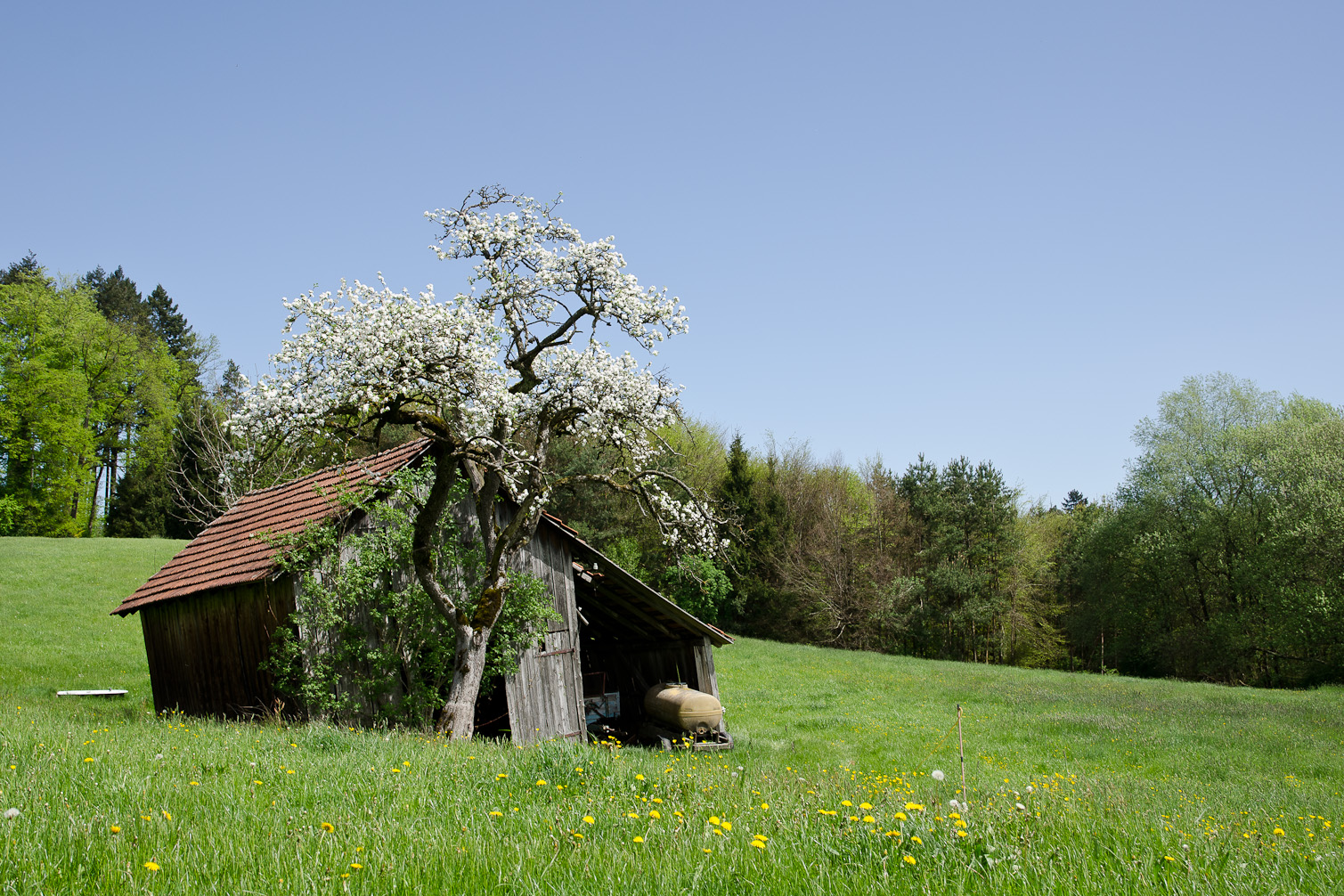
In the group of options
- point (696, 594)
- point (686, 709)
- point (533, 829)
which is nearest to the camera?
point (533, 829)

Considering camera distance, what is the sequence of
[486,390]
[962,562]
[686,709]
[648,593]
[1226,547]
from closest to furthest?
[486,390]
[686,709]
[648,593]
[1226,547]
[962,562]

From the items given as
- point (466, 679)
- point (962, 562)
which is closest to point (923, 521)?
point (962, 562)

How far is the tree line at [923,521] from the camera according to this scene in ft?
121

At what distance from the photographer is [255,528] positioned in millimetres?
16891

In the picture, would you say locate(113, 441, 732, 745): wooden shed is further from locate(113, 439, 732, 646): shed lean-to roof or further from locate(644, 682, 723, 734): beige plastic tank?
locate(644, 682, 723, 734): beige plastic tank

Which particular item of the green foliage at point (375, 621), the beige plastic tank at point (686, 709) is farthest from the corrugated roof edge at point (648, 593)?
the green foliage at point (375, 621)

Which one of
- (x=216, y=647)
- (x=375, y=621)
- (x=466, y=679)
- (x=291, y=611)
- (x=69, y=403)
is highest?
(x=69, y=403)

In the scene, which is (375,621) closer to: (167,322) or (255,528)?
(255,528)

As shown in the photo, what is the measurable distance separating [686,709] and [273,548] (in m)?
9.00

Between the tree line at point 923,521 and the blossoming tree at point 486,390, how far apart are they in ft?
67.4

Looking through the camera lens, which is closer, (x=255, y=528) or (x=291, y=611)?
(x=291, y=611)

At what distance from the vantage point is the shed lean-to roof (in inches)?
597

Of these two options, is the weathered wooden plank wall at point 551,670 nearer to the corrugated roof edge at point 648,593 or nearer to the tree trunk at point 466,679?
the corrugated roof edge at point 648,593

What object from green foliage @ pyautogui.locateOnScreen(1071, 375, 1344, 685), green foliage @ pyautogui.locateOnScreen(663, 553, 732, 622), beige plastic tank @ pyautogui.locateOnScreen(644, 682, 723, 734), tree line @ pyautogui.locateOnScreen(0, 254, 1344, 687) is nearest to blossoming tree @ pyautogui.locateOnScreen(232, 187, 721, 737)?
beige plastic tank @ pyautogui.locateOnScreen(644, 682, 723, 734)
